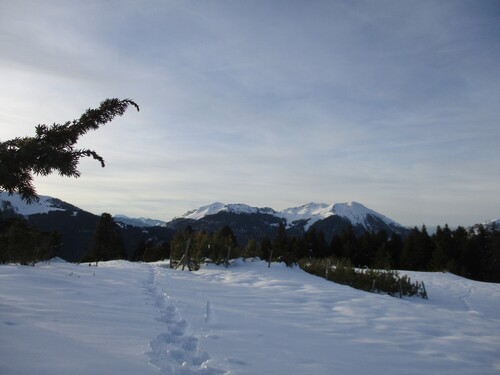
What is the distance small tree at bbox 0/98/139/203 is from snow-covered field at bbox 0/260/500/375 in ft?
5.54

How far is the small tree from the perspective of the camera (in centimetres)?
315

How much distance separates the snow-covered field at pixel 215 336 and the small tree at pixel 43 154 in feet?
5.54

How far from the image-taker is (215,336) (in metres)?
5.23

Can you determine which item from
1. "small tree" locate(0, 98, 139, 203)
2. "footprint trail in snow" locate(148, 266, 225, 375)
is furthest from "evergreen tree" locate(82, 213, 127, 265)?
"small tree" locate(0, 98, 139, 203)

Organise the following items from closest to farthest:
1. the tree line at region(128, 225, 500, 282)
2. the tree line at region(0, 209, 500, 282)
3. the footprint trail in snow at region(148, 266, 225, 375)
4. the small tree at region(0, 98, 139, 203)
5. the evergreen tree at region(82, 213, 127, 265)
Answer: the small tree at region(0, 98, 139, 203) → the footprint trail in snow at region(148, 266, 225, 375) → the tree line at region(0, 209, 500, 282) → the tree line at region(128, 225, 500, 282) → the evergreen tree at region(82, 213, 127, 265)

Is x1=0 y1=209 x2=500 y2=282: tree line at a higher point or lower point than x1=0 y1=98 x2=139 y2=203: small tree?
lower

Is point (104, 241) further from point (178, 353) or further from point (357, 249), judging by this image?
point (178, 353)

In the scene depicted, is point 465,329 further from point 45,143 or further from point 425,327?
point 45,143

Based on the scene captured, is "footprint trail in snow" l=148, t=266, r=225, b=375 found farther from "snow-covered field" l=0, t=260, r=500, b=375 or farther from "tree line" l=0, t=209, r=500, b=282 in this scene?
"tree line" l=0, t=209, r=500, b=282

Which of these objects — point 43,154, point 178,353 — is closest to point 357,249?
point 178,353

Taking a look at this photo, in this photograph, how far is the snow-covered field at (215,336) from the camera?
3725 mm

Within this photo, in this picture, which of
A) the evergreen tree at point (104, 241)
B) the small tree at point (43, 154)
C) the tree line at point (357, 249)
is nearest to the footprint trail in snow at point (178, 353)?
the small tree at point (43, 154)

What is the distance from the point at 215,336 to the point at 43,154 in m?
3.64

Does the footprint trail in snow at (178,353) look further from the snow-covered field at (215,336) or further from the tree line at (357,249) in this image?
the tree line at (357,249)
